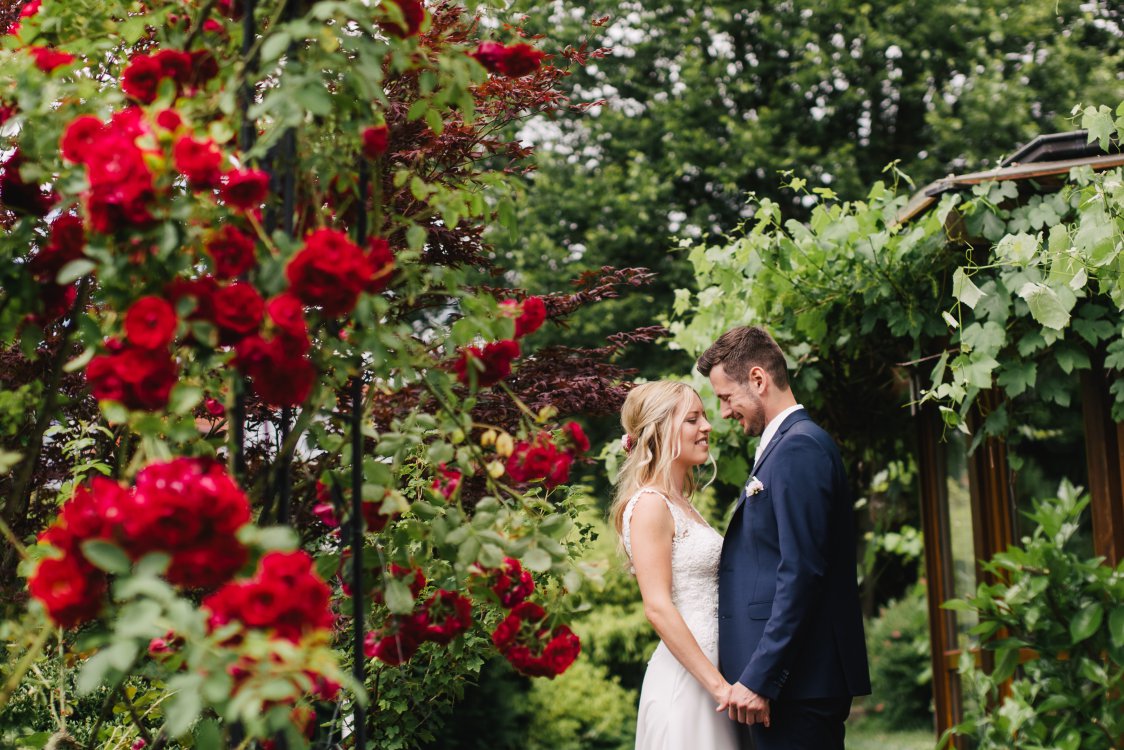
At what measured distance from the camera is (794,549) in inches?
120

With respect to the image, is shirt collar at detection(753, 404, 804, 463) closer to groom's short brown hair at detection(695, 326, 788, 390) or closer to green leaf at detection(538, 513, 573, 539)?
groom's short brown hair at detection(695, 326, 788, 390)

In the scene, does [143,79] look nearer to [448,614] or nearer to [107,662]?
[107,662]

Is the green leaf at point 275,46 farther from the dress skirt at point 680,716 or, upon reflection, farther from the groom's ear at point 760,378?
the dress skirt at point 680,716

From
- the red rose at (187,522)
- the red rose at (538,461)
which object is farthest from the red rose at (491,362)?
the red rose at (187,522)

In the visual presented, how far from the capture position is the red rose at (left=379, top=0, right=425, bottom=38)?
1735mm

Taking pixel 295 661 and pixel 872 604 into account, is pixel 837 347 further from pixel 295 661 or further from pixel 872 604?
pixel 872 604

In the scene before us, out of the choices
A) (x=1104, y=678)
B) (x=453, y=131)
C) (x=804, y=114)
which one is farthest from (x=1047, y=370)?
(x=804, y=114)

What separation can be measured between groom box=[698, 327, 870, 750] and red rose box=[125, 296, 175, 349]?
2.06 m

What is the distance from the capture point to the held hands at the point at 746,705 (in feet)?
9.92

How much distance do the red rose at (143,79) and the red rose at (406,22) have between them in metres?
0.37

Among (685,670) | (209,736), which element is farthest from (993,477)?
(209,736)

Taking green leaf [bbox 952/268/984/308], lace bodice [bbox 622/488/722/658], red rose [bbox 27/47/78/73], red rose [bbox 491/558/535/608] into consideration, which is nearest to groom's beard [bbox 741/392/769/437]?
lace bodice [bbox 622/488/722/658]

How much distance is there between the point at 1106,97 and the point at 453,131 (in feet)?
42.2

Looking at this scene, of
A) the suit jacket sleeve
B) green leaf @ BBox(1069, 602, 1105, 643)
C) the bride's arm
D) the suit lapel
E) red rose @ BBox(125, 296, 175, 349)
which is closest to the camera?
red rose @ BBox(125, 296, 175, 349)
